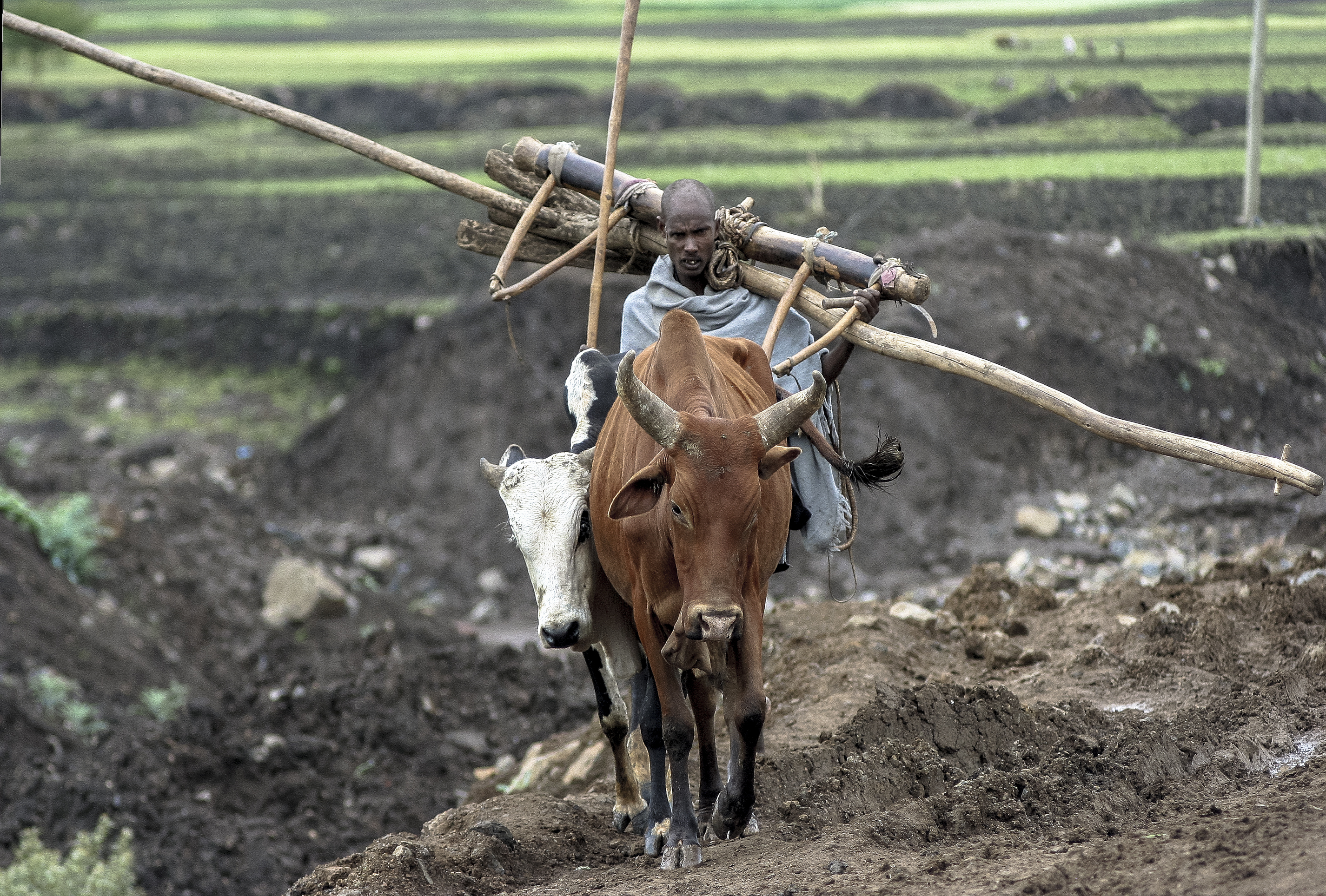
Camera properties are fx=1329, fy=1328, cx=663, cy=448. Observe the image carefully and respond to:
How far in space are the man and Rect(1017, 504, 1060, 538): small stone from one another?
22.0ft

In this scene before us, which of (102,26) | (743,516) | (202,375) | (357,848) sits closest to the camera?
(743,516)

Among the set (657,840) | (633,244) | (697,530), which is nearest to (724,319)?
(633,244)

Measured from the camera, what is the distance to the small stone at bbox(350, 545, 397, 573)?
13430 mm

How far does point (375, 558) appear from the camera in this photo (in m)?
13.5

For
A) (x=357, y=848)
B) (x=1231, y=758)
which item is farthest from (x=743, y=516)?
(x=357, y=848)

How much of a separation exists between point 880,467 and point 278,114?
374 cm

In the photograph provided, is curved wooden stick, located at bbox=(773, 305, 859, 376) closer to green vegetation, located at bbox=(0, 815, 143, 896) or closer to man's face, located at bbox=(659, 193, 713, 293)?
man's face, located at bbox=(659, 193, 713, 293)

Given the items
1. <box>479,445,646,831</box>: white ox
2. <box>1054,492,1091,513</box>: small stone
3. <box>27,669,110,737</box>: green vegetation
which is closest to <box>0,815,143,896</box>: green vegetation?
<box>27,669,110,737</box>: green vegetation

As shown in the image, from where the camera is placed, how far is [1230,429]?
11.9 m

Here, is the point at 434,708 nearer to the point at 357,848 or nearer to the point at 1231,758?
the point at 357,848

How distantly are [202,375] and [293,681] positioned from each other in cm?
985

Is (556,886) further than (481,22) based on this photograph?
No

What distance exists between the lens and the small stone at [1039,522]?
11.8 m

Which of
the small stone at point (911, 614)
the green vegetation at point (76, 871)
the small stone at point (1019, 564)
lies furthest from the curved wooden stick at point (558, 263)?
the small stone at point (1019, 564)
